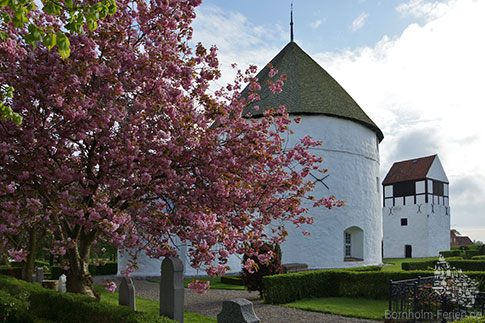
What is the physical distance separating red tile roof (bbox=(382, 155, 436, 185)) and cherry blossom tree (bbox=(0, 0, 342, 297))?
122 ft

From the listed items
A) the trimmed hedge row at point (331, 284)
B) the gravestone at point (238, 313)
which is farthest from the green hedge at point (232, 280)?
the gravestone at point (238, 313)

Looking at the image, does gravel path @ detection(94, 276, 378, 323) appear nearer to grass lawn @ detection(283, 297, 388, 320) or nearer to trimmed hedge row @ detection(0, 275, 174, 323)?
grass lawn @ detection(283, 297, 388, 320)

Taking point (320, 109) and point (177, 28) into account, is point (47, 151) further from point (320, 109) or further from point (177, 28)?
point (320, 109)

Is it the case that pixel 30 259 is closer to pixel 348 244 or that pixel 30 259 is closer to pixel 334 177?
pixel 334 177

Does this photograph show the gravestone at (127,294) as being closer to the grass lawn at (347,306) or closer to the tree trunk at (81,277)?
the tree trunk at (81,277)

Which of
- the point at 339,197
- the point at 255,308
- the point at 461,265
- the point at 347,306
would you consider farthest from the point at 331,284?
the point at 461,265

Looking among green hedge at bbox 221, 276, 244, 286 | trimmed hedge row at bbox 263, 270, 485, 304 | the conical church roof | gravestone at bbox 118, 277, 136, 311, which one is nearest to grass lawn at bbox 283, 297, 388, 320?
trimmed hedge row at bbox 263, 270, 485, 304

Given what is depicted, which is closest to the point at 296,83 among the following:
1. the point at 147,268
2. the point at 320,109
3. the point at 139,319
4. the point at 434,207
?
the point at 320,109

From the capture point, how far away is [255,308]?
41.9 ft

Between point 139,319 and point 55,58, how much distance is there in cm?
412

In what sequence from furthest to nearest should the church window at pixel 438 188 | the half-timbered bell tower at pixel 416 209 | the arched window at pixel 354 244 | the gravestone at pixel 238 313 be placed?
the church window at pixel 438 188
the half-timbered bell tower at pixel 416 209
the arched window at pixel 354 244
the gravestone at pixel 238 313

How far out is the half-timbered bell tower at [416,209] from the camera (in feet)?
136

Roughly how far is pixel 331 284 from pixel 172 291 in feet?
31.5

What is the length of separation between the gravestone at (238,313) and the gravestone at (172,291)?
193 cm
